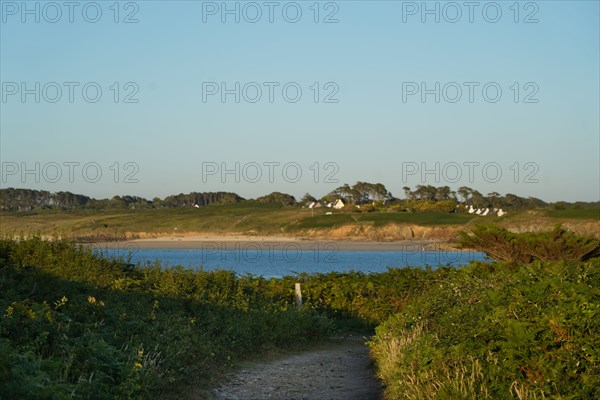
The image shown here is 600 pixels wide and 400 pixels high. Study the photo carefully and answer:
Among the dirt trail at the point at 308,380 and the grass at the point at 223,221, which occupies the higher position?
the grass at the point at 223,221

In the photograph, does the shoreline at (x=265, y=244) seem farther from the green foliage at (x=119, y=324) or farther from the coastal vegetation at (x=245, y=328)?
the coastal vegetation at (x=245, y=328)

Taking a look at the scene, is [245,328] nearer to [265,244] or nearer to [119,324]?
[119,324]

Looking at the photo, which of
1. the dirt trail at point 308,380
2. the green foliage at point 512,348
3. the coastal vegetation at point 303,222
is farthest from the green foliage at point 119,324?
the coastal vegetation at point 303,222

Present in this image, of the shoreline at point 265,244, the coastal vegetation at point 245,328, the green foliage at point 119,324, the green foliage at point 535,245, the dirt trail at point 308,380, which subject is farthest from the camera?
the shoreline at point 265,244

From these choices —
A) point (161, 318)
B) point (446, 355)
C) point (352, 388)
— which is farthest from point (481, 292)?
point (161, 318)

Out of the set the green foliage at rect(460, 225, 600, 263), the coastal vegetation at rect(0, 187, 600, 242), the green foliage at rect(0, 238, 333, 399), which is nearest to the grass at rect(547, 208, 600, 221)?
the coastal vegetation at rect(0, 187, 600, 242)

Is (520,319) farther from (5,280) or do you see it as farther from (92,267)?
(92,267)

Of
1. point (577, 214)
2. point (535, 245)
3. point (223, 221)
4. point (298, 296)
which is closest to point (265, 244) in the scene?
point (223, 221)

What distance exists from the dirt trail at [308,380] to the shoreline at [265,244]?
101616 millimetres

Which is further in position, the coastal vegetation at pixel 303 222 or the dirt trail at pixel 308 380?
the coastal vegetation at pixel 303 222

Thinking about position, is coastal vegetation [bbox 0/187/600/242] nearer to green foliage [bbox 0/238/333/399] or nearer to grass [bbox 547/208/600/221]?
grass [bbox 547/208/600/221]

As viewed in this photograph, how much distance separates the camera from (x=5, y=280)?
1536 cm

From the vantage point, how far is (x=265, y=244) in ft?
444

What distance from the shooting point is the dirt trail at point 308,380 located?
13508mm
